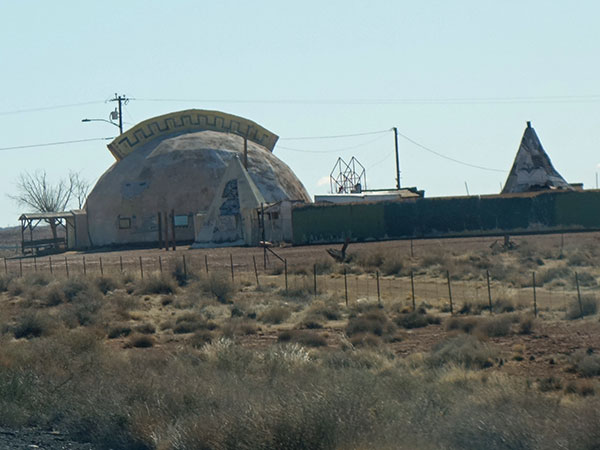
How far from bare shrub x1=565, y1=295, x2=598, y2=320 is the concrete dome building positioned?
45.8 meters

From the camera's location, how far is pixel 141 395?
38.0 ft

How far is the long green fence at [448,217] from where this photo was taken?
56250mm

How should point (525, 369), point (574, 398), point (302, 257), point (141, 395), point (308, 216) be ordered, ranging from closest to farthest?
1. point (141, 395)
2. point (574, 398)
3. point (525, 369)
4. point (302, 257)
5. point (308, 216)

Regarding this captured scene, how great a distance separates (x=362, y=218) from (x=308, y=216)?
3.38 m

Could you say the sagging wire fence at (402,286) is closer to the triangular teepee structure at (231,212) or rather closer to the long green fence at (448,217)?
the long green fence at (448,217)

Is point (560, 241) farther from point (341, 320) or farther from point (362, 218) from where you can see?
point (341, 320)

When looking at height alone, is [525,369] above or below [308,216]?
below

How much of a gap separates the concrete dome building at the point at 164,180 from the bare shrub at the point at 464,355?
50426 mm

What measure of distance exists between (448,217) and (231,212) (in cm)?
1361

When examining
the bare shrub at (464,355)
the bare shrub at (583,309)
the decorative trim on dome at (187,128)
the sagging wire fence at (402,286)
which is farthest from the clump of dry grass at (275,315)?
the decorative trim on dome at (187,128)

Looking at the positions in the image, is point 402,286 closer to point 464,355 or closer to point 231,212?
point 464,355

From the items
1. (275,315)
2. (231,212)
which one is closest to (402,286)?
(275,315)

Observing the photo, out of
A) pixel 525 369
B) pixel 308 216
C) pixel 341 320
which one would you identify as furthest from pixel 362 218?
pixel 525 369

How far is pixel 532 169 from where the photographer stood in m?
63.3
